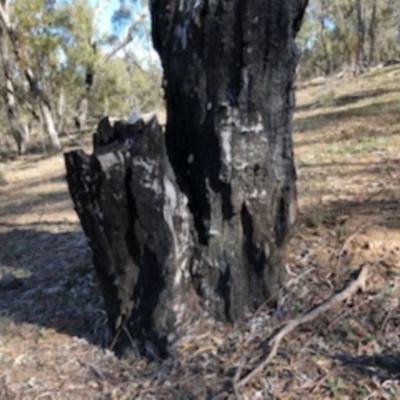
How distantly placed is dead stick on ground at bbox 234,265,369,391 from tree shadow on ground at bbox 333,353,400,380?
0.85 ft

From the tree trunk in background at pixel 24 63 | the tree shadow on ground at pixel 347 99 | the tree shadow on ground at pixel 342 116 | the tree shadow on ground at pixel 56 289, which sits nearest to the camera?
the tree shadow on ground at pixel 56 289

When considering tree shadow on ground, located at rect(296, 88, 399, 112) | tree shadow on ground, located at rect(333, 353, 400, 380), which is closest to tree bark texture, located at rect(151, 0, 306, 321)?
tree shadow on ground, located at rect(333, 353, 400, 380)

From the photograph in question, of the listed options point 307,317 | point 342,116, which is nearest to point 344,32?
point 342,116

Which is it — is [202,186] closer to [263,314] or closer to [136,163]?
[136,163]

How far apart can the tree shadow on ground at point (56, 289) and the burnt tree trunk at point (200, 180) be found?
17.4 inches

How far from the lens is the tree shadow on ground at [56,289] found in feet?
10.9

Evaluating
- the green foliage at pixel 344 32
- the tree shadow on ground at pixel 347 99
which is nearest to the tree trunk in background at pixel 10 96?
A: the tree shadow on ground at pixel 347 99

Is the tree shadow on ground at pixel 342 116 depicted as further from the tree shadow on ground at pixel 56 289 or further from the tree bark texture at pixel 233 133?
the tree bark texture at pixel 233 133

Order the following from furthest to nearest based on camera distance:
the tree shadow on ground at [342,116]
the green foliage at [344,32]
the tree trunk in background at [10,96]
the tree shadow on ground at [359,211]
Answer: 1. the green foliage at [344,32]
2. the tree trunk in background at [10,96]
3. the tree shadow on ground at [342,116]
4. the tree shadow on ground at [359,211]

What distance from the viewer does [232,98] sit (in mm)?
2611

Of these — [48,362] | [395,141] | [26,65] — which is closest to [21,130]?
[26,65]

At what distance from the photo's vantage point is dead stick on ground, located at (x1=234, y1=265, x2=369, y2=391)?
2.59 meters

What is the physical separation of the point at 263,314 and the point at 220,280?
11.8 inches

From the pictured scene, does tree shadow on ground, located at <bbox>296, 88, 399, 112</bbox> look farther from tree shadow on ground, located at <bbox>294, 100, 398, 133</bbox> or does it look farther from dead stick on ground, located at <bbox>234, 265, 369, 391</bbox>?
dead stick on ground, located at <bbox>234, 265, 369, 391</bbox>
